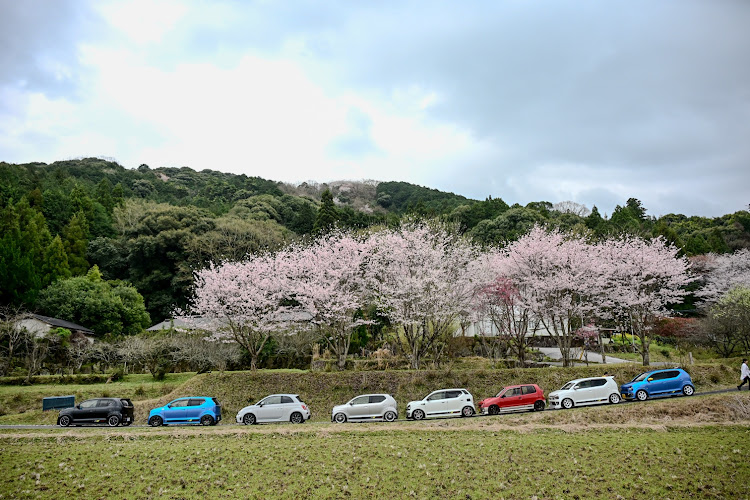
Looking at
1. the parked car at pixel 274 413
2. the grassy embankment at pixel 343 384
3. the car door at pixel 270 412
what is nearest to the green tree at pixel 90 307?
the grassy embankment at pixel 343 384

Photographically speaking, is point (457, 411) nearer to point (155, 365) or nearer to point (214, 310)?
point (214, 310)

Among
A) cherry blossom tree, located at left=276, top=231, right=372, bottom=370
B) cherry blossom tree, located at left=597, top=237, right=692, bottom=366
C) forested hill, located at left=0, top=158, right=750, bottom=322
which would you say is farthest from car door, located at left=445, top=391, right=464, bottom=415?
forested hill, located at left=0, top=158, right=750, bottom=322

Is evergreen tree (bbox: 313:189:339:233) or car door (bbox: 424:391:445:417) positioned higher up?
evergreen tree (bbox: 313:189:339:233)

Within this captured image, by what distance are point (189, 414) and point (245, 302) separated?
27.9 feet

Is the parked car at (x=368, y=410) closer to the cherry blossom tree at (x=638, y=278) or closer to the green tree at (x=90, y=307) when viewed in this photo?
the cherry blossom tree at (x=638, y=278)

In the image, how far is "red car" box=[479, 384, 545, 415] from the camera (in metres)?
19.1

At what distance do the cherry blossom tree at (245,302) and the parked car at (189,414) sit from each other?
20.0 feet

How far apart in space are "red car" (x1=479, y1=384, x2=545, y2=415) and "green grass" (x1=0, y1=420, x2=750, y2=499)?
431cm

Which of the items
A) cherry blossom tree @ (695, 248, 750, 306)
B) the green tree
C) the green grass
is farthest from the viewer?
cherry blossom tree @ (695, 248, 750, 306)

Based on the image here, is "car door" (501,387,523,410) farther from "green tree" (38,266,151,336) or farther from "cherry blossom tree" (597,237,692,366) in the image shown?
"green tree" (38,266,151,336)

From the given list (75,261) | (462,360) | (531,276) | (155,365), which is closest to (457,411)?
(531,276)

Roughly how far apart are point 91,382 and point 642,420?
2926 centimetres

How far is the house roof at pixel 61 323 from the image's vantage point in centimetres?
3425

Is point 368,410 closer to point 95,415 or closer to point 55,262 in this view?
point 95,415
